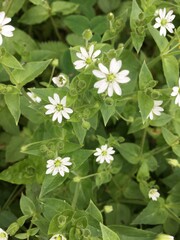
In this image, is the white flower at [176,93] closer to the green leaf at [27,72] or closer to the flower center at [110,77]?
the flower center at [110,77]

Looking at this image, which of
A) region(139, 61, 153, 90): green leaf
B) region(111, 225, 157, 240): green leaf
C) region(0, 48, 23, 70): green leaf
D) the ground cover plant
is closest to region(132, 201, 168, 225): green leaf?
the ground cover plant

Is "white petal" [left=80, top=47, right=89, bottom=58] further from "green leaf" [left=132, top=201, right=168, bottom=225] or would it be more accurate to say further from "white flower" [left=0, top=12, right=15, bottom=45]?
"green leaf" [left=132, top=201, right=168, bottom=225]

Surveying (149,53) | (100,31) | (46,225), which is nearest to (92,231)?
(46,225)

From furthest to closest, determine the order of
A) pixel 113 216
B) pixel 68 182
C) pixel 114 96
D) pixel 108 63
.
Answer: pixel 113 216 < pixel 68 182 < pixel 114 96 < pixel 108 63

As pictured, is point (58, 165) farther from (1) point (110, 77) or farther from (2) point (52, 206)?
(1) point (110, 77)

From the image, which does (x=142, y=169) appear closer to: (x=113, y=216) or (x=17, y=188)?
(x=113, y=216)

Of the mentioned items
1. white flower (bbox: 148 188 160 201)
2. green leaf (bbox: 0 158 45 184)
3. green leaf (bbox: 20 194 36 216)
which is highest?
green leaf (bbox: 0 158 45 184)
